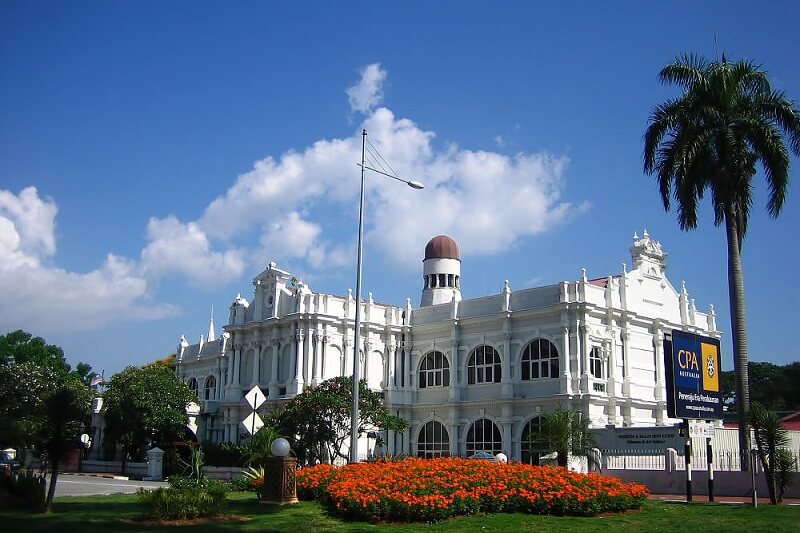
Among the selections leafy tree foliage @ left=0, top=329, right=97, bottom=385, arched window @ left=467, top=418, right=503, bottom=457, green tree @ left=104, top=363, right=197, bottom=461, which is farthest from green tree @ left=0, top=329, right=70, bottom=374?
arched window @ left=467, top=418, right=503, bottom=457

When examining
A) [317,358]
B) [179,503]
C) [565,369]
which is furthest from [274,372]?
[179,503]

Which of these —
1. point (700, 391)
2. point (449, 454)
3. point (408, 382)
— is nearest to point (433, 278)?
point (408, 382)

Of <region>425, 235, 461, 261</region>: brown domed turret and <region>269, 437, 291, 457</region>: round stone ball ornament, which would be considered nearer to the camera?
<region>269, 437, 291, 457</region>: round stone ball ornament

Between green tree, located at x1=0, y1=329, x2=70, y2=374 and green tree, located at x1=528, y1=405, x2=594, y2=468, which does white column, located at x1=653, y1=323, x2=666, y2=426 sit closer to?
green tree, located at x1=528, y1=405, x2=594, y2=468

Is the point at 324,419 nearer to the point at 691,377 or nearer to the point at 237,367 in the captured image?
the point at 237,367

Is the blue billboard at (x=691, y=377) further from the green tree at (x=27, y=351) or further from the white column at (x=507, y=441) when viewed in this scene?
the green tree at (x=27, y=351)

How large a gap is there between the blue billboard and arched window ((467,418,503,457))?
727 inches

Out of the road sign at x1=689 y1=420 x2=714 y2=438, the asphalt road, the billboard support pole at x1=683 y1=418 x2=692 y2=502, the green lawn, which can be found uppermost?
the road sign at x1=689 y1=420 x2=714 y2=438

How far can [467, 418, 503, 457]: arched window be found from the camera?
4822cm

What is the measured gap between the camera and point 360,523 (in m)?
18.4

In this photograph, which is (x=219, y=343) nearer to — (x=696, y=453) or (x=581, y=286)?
(x=581, y=286)

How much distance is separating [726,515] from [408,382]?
34.4 meters

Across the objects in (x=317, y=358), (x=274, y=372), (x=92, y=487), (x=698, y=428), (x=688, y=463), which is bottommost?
(x=92, y=487)

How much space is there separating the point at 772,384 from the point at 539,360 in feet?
147
